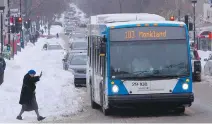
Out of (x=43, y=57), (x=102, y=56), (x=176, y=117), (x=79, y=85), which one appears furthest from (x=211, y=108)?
(x=43, y=57)

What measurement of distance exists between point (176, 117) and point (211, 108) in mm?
2822

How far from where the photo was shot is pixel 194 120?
16.5m

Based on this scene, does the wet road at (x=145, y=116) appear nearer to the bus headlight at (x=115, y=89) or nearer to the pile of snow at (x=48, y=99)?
the pile of snow at (x=48, y=99)

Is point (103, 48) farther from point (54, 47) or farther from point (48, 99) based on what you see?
point (54, 47)

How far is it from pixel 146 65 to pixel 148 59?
197 millimetres

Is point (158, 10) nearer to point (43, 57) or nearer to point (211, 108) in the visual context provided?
point (43, 57)

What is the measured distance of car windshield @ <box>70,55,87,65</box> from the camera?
34.3 metres

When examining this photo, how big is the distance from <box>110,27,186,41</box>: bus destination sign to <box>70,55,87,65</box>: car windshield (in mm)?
16423

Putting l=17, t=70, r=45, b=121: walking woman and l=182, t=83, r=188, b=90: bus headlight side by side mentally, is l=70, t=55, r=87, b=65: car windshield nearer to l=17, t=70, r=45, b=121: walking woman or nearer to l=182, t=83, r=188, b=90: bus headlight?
l=17, t=70, r=45, b=121: walking woman

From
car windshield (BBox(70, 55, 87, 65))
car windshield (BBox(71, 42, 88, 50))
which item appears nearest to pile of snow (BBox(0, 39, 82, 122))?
car windshield (BBox(70, 55, 87, 65))

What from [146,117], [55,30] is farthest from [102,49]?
[55,30]

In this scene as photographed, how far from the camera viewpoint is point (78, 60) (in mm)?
34688

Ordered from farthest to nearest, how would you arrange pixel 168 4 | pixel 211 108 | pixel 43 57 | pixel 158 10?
pixel 168 4, pixel 158 10, pixel 43 57, pixel 211 108

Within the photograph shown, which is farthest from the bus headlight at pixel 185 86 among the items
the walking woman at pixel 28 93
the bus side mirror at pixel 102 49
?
the walking woman at pixel 28 93
